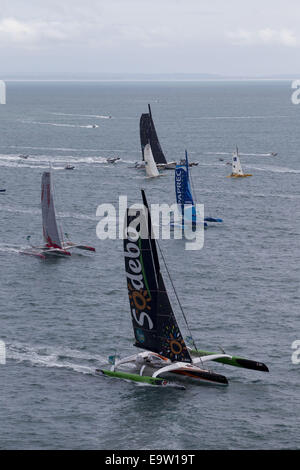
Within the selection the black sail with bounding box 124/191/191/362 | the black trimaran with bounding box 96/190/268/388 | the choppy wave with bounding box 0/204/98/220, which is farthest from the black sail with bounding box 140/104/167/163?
the black sail with bounding box 124/191/191/362

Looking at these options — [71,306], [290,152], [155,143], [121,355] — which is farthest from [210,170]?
[121,355]

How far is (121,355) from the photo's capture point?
184 feet

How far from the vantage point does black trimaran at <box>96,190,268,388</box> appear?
1978 inches

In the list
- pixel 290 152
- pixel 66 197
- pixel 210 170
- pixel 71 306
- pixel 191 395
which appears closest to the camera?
pixel 191 395

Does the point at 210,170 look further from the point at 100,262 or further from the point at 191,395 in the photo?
the point at 191,395

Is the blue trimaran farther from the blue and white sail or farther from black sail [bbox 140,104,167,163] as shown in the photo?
black sail [bbox 140,104,167,163]

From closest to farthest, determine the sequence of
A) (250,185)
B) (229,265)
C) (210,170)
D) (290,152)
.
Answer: (229,265) < (250,185) < (210,170) < (290,152)

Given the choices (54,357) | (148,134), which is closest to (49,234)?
(54,357)

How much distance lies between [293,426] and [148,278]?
42.6 ft

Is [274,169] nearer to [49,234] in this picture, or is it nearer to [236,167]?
[236,167]

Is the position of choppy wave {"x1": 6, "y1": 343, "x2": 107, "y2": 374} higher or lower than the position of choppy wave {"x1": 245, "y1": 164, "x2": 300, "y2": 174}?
lower

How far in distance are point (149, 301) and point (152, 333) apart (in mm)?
2313

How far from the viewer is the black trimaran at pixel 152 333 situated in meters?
50.2

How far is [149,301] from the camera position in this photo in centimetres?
5228
